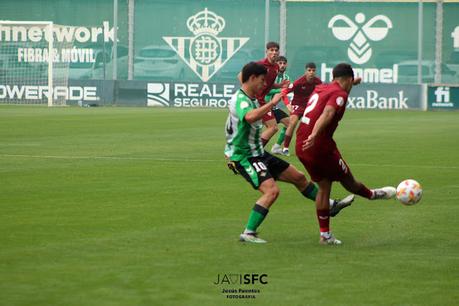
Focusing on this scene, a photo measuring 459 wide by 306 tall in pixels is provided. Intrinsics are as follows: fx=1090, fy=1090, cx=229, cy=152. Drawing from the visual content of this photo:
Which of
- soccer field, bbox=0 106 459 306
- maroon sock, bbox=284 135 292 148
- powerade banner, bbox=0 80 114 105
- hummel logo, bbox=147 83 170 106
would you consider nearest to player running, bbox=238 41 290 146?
soccer field, bbox=0 106 459 306

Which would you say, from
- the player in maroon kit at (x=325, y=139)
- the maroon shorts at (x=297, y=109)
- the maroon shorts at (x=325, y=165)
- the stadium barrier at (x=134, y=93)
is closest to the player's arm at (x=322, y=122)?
the player in maroon kit at (x=325, y=139)

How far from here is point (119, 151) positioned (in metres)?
21.9

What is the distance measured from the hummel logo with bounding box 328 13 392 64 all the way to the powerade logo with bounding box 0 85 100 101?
11394mm

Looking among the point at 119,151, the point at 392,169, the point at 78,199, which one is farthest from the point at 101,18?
the point at 78,199

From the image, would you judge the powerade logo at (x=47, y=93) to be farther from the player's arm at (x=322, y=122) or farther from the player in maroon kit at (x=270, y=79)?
the player's arm at (x=322, y=122)

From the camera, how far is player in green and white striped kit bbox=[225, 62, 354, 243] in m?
11.0

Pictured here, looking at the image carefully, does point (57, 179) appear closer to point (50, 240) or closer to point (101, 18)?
point (50, 240)

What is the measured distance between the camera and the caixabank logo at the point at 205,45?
4850 cm

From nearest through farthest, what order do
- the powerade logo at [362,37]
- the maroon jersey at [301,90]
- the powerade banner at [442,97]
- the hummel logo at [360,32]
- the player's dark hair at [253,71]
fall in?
1. the player's dark hair at [253,71]
2. the maroon jersey at [301,90]
3. the powerade banner at [442,97]
4. the powerade logo at [362,37]
5. the hummel logo at [360,32]

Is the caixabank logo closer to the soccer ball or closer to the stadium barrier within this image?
the stadium barrier

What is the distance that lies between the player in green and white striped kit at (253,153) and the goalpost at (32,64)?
111 feet

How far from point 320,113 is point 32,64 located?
121 ft

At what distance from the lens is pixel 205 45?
4928cm

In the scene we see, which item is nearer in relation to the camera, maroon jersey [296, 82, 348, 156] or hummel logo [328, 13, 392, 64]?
maroon jersey [296, 82, 348, 156]
